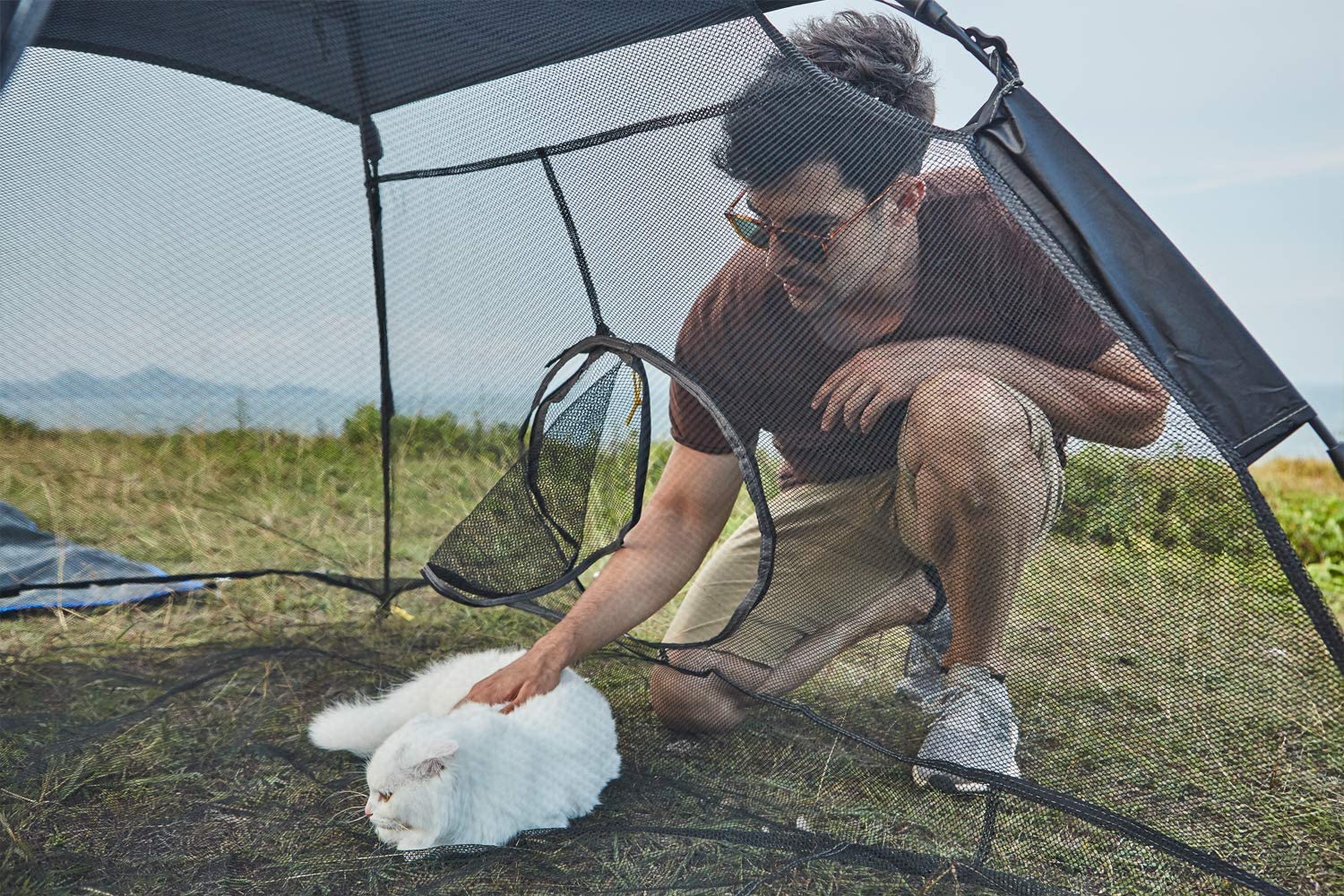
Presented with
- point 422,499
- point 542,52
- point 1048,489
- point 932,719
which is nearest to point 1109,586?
point 1048,489

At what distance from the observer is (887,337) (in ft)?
4.88

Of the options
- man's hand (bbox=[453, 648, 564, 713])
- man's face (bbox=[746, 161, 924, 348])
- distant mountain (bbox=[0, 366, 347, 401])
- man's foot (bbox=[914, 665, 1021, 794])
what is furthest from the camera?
distant mountain (bbox=[0, 366, 347, 401])

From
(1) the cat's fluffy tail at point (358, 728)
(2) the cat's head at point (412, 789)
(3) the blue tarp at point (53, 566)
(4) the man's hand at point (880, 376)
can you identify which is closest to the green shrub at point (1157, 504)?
(4) the man's hand at point (880, 376)

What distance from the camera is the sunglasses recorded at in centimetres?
146

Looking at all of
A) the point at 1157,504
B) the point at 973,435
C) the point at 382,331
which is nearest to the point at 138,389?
the point at 382,331

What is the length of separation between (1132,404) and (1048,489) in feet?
0.56

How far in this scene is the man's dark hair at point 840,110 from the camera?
4.77 feet

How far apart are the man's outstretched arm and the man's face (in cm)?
40

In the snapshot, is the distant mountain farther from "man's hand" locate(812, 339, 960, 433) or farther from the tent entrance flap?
"man's hand" locate(812, 339, 960, 433)

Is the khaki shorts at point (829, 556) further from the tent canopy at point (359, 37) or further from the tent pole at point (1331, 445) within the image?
the tent canopy at point (359, 37)

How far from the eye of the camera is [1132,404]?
1.37m

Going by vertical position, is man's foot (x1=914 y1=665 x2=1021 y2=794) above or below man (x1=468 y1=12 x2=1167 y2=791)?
below

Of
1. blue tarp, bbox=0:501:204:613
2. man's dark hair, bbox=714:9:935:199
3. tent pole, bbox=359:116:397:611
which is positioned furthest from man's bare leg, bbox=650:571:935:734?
blue tarp, bbox=0:501:204:613

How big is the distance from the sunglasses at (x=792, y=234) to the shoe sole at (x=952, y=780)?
0.78 metres
